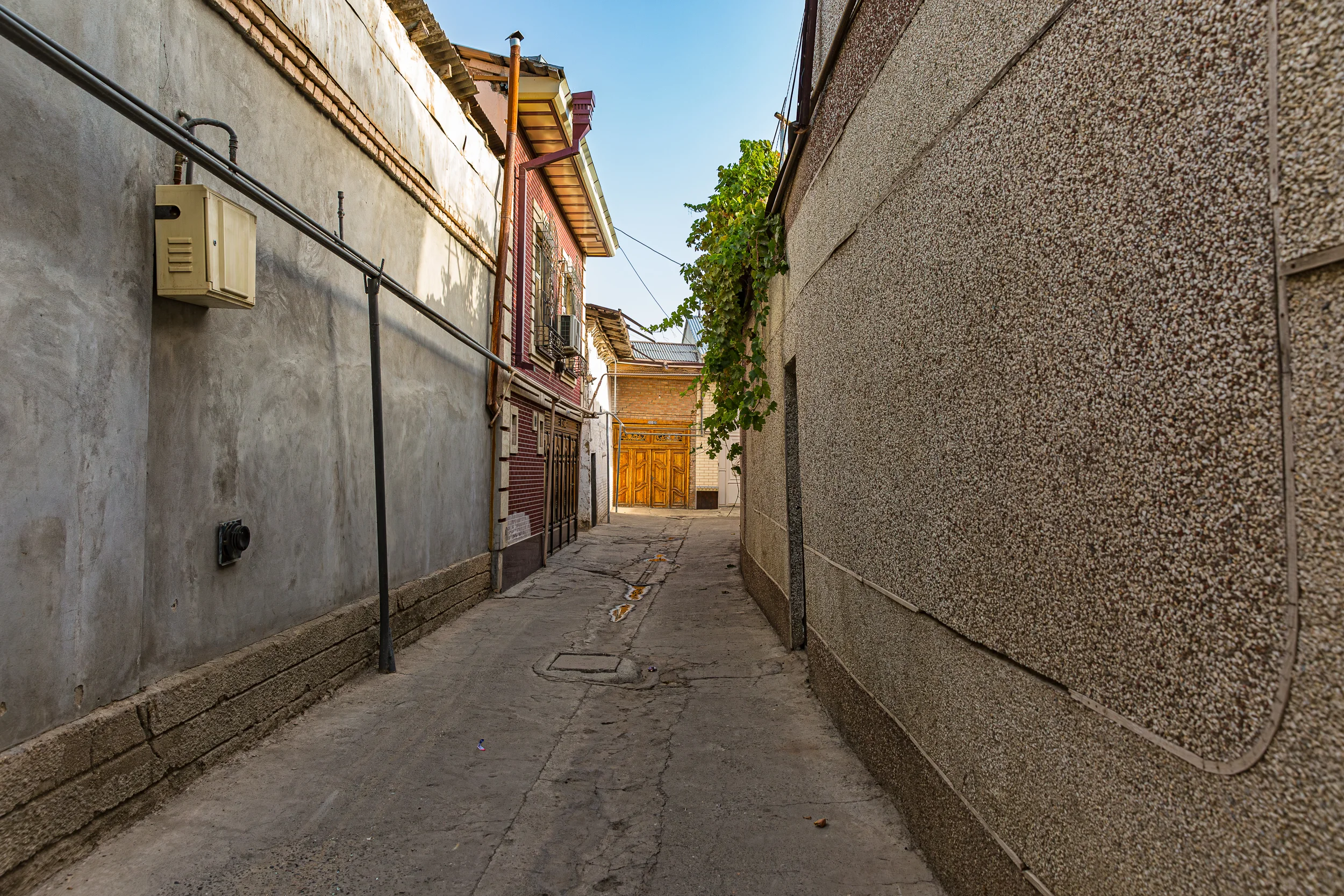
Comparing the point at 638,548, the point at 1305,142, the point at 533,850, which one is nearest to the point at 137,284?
the point at 533,850

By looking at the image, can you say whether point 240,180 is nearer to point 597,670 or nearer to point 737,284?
point 597,670

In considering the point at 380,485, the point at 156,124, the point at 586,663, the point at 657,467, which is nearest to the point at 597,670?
→ the point at 586,663

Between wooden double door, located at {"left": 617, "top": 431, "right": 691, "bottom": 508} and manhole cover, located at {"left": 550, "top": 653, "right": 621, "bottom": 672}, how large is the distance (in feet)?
57.3

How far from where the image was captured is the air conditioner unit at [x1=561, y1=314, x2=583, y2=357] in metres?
11.5

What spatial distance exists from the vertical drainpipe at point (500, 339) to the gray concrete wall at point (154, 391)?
2.97 metres

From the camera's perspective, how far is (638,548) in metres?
12.7

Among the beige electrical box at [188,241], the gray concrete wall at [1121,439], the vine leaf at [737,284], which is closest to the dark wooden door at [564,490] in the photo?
the vine leaf at [737,284]

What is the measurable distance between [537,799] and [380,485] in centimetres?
246

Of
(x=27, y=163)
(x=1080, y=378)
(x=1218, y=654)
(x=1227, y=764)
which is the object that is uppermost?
(x=27, y=163)

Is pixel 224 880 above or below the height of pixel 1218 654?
below

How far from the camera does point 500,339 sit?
27.3 feet

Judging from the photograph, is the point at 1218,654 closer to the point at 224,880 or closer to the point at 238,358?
the point at 224,880

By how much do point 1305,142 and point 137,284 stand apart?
334cm

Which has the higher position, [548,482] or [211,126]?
[211,126]
